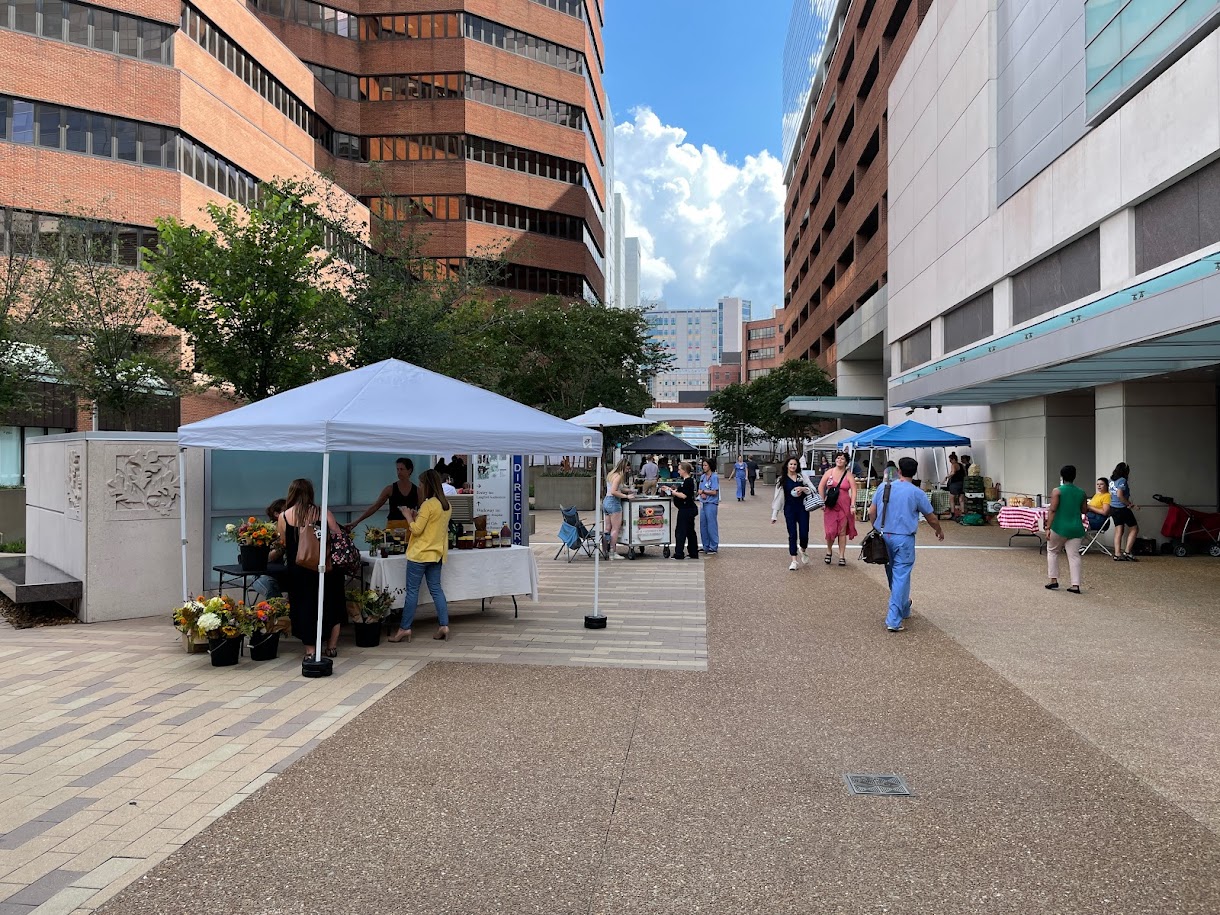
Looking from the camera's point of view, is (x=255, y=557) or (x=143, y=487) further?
(x=143, y=487)

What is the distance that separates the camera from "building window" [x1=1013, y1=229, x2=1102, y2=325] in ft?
61.8

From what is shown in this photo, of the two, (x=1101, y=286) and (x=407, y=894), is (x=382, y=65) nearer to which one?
(x=1101, y=286)

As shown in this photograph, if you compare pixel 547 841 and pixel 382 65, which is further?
pixel 382 65

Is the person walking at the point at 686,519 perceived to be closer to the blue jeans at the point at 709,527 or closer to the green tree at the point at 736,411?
the blue jeans at the point at 709,527

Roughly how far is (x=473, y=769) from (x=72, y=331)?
18.5 m

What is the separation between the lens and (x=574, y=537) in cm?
1514

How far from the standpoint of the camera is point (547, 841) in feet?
13.0

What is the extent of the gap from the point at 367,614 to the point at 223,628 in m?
1.31

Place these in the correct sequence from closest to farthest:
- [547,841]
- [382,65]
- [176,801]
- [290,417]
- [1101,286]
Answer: [547,841], [176,801], [290,417], [1101,286], [382,65]

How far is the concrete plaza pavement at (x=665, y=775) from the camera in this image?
3.56 meters

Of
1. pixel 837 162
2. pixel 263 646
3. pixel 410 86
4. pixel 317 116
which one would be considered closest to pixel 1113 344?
pixel 263 646

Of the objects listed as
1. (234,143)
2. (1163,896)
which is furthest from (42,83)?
(1163,896)

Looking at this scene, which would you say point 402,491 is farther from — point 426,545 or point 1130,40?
point 1130,40

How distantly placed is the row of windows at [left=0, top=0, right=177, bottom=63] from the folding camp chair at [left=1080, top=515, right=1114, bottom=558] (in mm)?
32989
